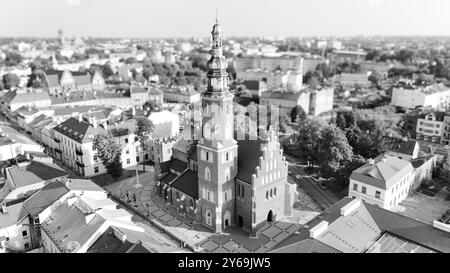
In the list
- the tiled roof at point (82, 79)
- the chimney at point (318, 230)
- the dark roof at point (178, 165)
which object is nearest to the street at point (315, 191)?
the dark roof at point (178, 165)

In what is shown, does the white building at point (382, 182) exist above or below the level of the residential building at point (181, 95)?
below

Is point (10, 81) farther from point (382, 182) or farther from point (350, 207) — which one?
point (350, 207)

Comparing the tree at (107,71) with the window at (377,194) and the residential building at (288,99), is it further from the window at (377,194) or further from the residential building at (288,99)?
the window at (377,194)

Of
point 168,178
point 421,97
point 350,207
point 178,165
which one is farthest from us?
point 421,97

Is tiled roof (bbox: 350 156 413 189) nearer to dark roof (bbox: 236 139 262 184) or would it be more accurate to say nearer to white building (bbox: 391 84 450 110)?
dark roof (bbox: 236 139 262 184)

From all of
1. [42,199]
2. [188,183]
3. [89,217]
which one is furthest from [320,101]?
[89,217]
